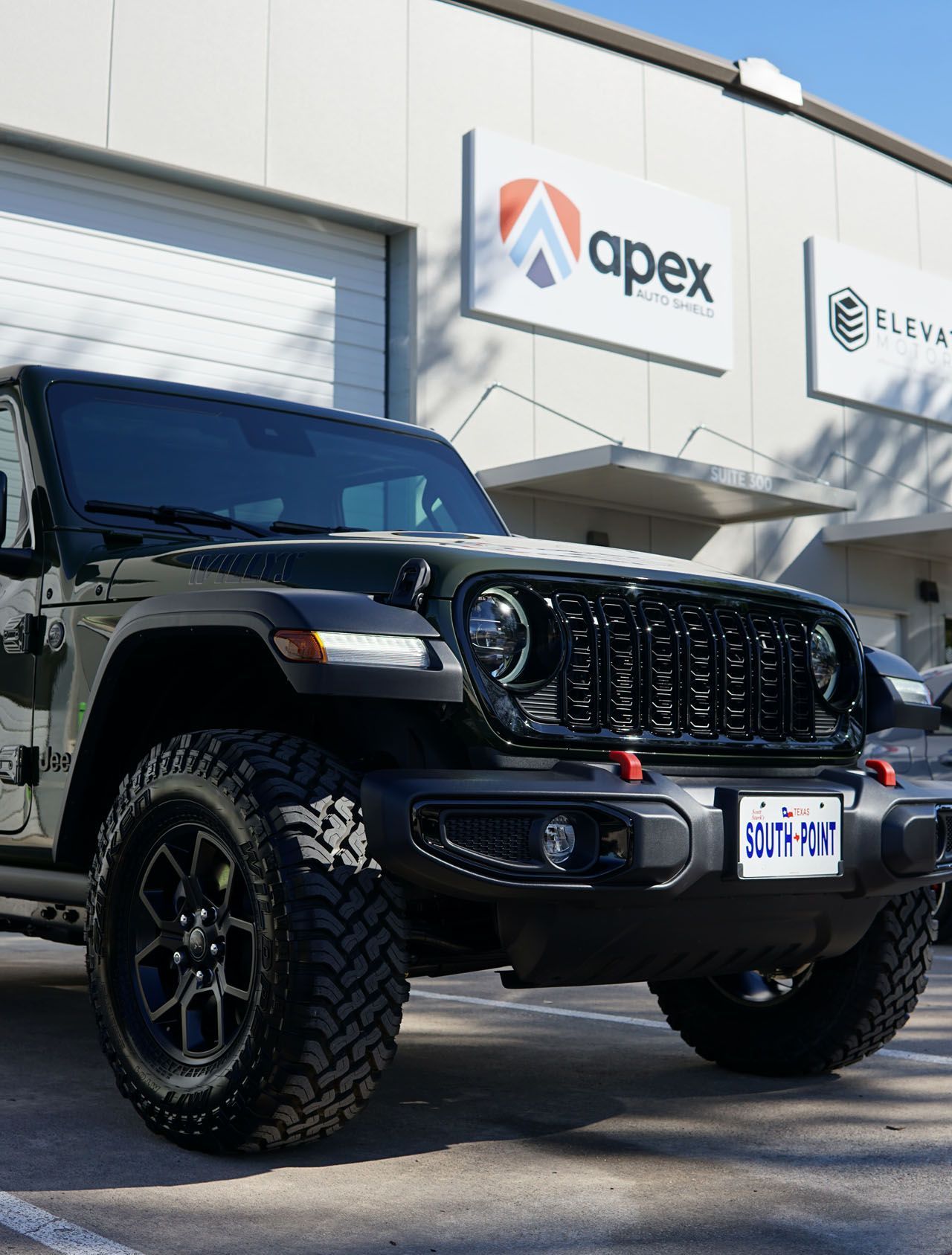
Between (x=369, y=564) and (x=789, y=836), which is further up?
(x=369, y=564)

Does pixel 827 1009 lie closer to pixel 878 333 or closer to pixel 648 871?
pixel 648 871

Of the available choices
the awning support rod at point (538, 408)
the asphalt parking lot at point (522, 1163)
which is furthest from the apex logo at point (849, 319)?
the asphalt parking lot at point (522, 1163)

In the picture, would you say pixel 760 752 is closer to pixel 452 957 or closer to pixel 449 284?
pixel 452 957

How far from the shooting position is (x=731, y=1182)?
3453 mm

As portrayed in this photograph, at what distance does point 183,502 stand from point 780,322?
47.9 feet

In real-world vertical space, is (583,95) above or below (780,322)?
above

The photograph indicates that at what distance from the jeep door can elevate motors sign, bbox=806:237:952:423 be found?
15.1 meters

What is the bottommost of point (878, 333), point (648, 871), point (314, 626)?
→ point (648, 871)

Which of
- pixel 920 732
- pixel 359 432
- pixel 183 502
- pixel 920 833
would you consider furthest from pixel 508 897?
pixel 920 732

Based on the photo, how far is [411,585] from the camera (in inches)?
137

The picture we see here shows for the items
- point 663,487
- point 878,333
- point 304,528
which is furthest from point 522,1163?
point 878,333

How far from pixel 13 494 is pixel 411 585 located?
168 cm

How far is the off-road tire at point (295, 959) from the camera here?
3225 millimetres

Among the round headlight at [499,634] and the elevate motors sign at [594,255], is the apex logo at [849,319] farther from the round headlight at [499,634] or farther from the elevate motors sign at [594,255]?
the round headlight at [499,634]
